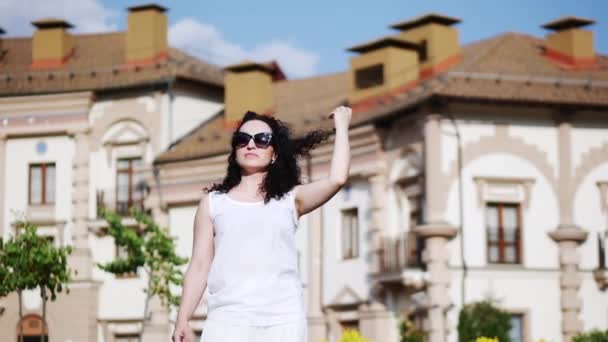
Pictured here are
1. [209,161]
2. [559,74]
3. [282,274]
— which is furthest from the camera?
[209,161]

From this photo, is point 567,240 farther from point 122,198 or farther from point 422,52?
point 122,198

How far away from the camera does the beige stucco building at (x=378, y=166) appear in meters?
33.0

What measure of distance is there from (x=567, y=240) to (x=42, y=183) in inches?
706

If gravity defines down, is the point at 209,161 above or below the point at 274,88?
below

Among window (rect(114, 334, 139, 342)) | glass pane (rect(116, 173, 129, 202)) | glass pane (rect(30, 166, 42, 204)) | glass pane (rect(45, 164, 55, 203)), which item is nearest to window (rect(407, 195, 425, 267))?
window (rect(114, 334, 139, 342))

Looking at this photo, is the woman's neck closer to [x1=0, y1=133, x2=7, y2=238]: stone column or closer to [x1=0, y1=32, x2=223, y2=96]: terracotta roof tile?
[x1=0, y1=32, x2=223, y2=96]: terracotta roof tile

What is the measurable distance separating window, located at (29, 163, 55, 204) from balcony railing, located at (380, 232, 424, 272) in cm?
1340

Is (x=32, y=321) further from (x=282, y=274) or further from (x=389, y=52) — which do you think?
(x=282, y=274)

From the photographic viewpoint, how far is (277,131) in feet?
21.2

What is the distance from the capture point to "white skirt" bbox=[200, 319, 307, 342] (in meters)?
6.04

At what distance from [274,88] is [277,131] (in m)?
37.3

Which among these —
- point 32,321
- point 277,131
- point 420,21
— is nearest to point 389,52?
point 420,21

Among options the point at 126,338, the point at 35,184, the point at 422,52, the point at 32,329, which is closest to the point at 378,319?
the point at 422,52

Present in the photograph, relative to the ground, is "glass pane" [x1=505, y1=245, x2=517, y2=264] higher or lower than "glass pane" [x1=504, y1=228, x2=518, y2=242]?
lower
